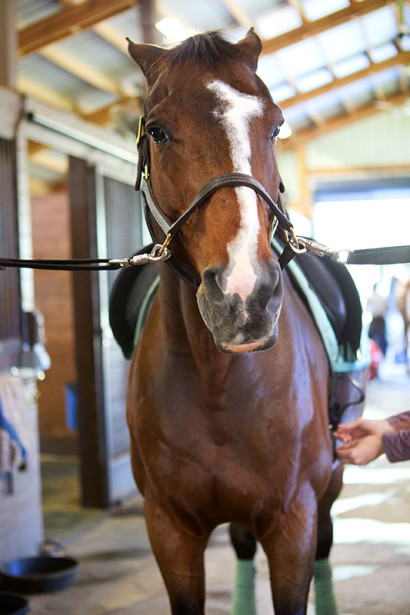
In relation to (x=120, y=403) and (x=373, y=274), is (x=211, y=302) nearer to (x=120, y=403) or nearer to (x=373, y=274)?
(x=120, y=403)

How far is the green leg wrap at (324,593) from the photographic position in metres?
2.16

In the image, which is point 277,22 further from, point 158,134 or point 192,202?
point 192,202

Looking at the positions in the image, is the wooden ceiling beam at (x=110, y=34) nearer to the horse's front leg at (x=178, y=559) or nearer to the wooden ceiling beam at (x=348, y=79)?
the wooden ceiling beam at (x=348, y=79)

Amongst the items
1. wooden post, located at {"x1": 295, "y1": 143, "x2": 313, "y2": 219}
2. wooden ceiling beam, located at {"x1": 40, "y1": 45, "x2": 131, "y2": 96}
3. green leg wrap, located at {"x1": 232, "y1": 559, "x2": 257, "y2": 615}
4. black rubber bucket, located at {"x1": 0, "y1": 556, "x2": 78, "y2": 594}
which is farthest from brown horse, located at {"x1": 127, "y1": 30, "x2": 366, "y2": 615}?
wooden post, located at {"x1": 295, "y1": 143, "x2": 313, "y2": 219}

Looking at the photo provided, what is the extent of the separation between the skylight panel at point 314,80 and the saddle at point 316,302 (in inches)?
369

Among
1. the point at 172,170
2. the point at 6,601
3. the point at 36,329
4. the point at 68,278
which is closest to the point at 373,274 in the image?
the point at 68,278

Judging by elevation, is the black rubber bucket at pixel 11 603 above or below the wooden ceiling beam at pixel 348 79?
below

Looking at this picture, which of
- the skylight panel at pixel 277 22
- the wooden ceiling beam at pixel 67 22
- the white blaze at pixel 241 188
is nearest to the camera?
the white blaze at pixel 241 188

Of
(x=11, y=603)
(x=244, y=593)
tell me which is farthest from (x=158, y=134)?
(x=11, y=603)

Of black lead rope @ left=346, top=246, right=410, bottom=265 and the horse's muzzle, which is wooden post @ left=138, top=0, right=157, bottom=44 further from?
the horse's muzzle

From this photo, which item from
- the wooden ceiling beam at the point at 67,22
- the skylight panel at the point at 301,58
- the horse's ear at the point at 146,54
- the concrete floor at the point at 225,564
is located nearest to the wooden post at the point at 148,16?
the wooden ceiling beam at the point at 67,22

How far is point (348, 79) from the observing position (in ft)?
36.7

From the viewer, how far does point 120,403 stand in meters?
4.21

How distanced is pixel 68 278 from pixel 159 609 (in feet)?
10.8
